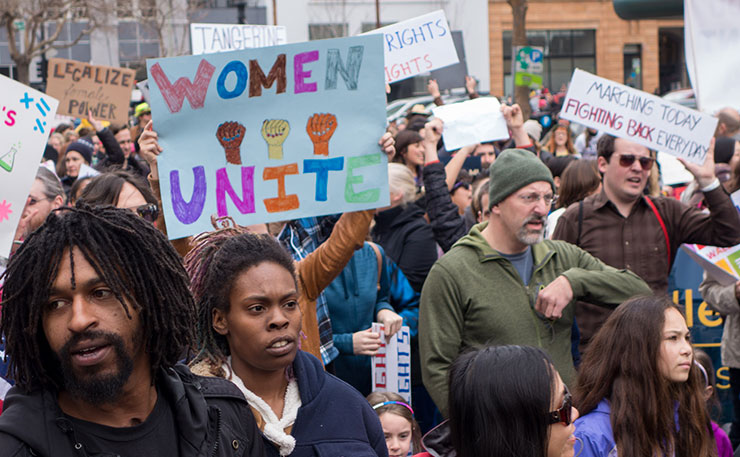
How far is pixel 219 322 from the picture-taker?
266cm

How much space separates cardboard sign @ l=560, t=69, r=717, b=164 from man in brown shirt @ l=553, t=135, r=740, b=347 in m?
0.40

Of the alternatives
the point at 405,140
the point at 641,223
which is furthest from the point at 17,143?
the point at 405,140

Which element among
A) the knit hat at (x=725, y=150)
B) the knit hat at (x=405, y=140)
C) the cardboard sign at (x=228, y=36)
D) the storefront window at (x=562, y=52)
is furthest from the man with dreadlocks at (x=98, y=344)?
the storefront window at (x=562, y=52)

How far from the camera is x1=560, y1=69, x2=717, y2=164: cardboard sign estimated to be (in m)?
5.43

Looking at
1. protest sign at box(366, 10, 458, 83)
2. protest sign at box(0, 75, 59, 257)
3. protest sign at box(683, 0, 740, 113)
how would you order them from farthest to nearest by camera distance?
protest sign at box(366, 10, 458, 83)
protest sign at box(683, 0, 740, 113)
protest sign at box(0, 75, 59, 257)

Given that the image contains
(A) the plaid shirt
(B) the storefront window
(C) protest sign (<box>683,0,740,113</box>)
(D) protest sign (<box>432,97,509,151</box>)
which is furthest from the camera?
(B) the storefront window

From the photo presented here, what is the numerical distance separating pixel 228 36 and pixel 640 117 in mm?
3789

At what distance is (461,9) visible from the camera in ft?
133

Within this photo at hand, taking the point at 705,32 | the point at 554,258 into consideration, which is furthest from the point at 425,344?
the point at 705,32

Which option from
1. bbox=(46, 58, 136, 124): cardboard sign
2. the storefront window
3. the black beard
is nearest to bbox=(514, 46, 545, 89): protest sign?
bbox=(46, 58, 136, 124): cardboard sign

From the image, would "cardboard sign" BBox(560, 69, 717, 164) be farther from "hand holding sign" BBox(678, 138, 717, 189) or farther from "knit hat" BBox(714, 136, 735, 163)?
"knit hat" BBox(714, 136, 735, 163)

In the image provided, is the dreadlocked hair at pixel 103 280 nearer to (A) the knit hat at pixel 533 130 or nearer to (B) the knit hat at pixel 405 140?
(B) the knit hat at pixel 405 140

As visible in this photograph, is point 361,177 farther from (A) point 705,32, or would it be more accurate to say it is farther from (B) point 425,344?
(A) point 705,32

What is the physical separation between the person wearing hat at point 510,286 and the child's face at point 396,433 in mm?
427
